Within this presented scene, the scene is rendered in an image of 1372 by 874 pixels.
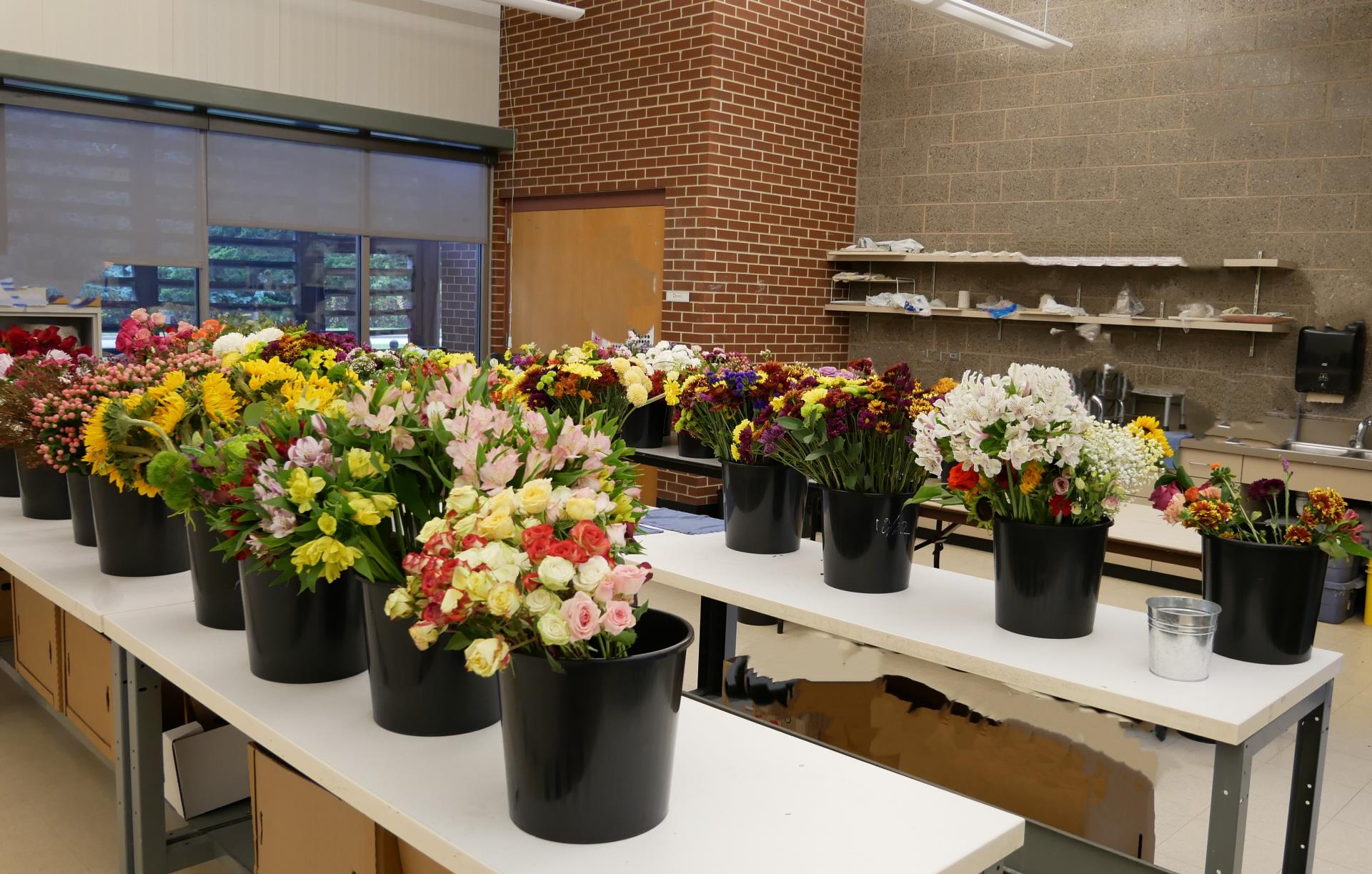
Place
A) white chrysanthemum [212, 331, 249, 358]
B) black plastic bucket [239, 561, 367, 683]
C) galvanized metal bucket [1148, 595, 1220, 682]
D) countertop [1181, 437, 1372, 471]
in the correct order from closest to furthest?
black plastic bucket [239, 561, 367, 683]
galvanized metal bucket [1148, 595, 1220, 682]
white chrysanthemum [212, 331, 249, 358]
countertop [1181, 437, 1372, 471]

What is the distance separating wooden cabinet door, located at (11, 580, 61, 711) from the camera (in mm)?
2398

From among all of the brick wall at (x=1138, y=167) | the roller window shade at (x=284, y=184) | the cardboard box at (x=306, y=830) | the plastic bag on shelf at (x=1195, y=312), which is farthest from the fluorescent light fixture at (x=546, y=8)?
the cardboard box at (x=306, y=830)

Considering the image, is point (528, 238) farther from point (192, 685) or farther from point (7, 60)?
point (192, 685)

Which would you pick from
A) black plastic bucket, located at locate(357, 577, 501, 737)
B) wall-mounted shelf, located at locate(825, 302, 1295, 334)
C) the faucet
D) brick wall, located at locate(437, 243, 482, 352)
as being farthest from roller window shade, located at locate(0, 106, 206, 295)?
the faucet

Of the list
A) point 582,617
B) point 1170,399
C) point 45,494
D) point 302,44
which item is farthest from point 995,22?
point 582,617

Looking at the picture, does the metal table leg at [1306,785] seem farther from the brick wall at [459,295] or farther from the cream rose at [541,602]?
the brick wall at [459,295]

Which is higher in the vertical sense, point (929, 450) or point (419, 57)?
point (419, 57)

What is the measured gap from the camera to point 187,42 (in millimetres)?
6281

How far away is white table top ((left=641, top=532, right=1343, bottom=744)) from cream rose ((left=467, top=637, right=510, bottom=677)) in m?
1.01

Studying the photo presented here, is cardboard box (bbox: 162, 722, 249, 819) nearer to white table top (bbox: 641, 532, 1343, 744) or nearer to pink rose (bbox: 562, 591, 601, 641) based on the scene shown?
white table top (bbox: 641, 532, 1343, 744)

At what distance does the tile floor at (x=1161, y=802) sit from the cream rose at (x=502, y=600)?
135 centimetres

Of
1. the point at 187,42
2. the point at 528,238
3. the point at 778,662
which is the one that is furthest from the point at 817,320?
the point at 778,662

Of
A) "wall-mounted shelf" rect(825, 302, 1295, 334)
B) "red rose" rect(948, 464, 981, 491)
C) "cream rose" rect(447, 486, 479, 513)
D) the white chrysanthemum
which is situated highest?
"wall-mounted shelf" rect(825, 302, 1295, 334)

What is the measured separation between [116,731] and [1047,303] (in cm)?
538
